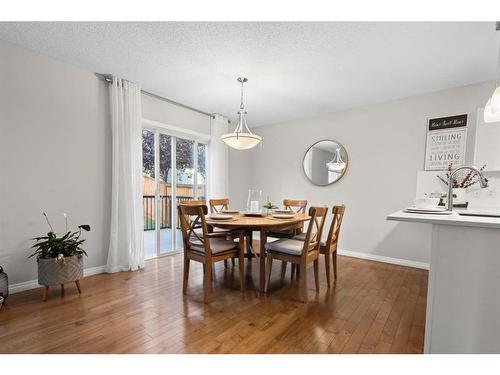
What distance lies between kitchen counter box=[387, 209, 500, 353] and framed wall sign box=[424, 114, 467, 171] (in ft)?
7.59

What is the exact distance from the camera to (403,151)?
11.3 ft

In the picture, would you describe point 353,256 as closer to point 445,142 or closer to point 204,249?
point 445,142

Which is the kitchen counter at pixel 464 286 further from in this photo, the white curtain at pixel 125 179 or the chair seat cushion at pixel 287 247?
the white curtain at pixel 125 179

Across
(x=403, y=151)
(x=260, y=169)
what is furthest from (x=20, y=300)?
(x=403, y=151)

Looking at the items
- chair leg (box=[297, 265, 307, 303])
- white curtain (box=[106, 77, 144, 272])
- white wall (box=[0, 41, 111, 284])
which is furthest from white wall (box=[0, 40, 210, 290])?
chair leg (box=[297, 265, 307, 303])

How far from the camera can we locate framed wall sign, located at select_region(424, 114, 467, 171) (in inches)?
120

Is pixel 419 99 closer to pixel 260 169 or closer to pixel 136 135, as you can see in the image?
pixel 260 169

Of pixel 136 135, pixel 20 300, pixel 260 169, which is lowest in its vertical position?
pixel 20 300

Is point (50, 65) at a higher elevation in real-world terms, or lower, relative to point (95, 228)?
higher

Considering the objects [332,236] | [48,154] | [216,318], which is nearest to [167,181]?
[48,154]

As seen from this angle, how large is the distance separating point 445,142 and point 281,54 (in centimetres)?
245

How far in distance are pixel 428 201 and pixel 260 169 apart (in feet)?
11.9

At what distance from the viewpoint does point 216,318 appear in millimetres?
1947

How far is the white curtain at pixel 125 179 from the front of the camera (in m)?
2.97
